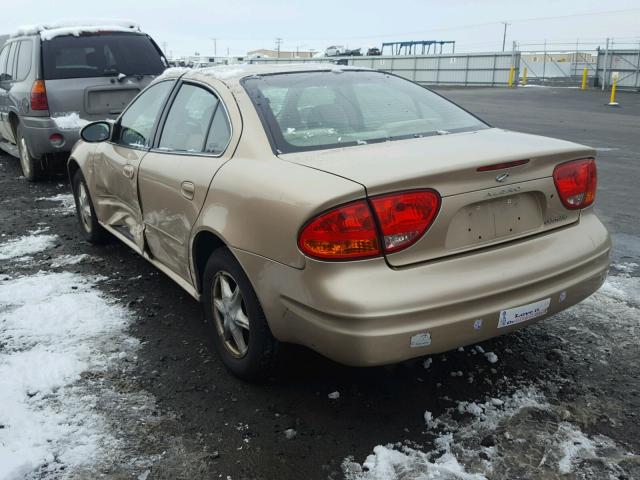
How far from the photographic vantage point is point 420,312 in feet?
8.13

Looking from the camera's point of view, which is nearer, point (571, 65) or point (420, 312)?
point (420, 312)

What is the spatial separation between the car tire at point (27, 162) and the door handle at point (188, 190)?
5793 millimetres

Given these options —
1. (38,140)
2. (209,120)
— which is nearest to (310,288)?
(209,120)

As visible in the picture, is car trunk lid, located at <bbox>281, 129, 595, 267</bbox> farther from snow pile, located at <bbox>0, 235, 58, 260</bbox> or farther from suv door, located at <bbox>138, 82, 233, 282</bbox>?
snow pile, located at <bbox>0, 235, 58, 260</bbox>

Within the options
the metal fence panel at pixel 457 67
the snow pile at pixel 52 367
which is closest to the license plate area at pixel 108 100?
the snow pile at pixel 52 367

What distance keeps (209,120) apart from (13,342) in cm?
178

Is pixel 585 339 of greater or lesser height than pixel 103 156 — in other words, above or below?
below

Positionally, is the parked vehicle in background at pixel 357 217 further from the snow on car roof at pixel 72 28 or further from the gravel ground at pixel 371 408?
the snow on car roof at pixel 72 28

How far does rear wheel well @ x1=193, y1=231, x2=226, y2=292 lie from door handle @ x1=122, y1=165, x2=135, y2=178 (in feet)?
3.49

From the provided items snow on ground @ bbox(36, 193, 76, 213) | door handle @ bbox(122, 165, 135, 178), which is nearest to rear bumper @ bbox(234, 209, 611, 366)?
door handle @ bbox(122, 165, 135, 178)

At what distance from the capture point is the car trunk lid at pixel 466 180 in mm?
2578

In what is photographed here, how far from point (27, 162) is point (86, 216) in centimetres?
365

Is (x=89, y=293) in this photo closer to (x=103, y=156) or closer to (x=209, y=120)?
(x=103, y=156)

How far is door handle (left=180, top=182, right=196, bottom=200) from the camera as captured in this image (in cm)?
332
